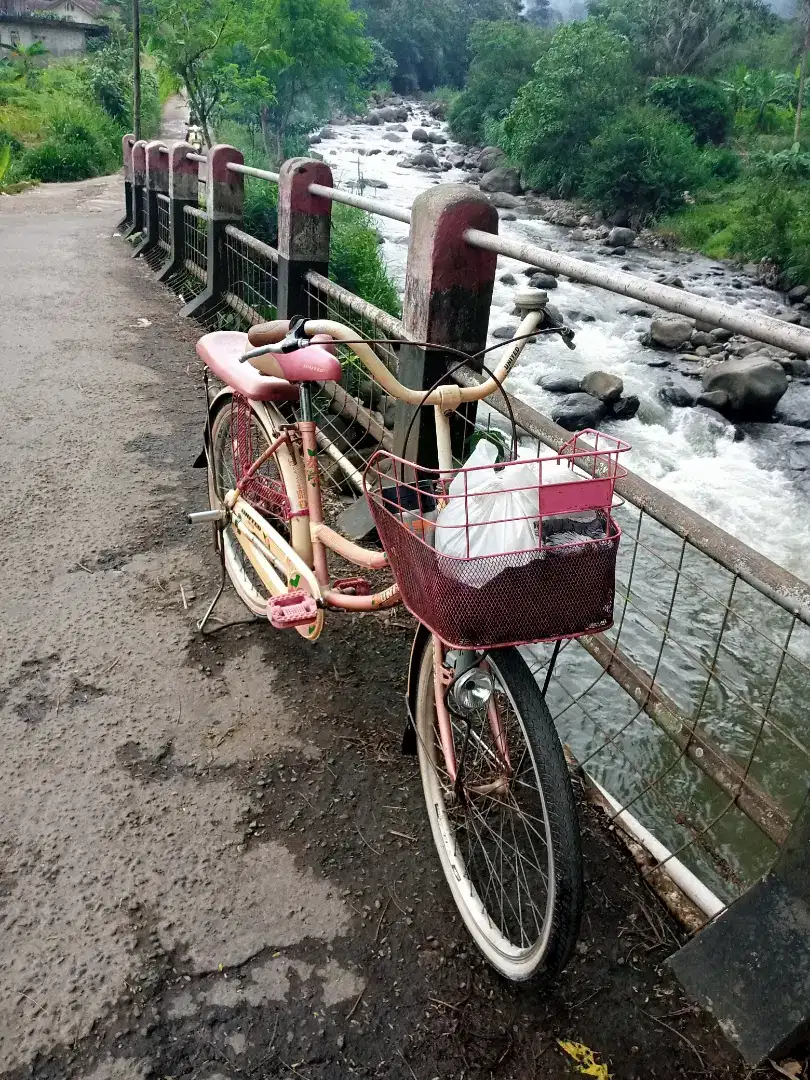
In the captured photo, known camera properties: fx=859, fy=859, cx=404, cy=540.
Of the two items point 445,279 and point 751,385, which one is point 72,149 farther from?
point 445,279

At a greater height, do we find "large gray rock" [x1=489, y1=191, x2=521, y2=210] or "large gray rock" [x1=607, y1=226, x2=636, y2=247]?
"large gray rock" [x1=489, y1=191, x2=521, y2=210]

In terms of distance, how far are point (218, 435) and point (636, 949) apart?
8.38 ft

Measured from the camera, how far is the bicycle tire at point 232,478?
131 inches

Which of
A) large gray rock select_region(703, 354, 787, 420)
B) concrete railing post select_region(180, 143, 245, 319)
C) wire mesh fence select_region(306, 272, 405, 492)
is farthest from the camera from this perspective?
large gray rock select_region(703, 354, 787, 420)

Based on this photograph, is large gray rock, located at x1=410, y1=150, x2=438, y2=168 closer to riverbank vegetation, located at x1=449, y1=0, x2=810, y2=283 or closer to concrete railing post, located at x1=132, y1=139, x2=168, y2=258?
riverbank vegetation, located at x1=449, y1=0, x2=810, y2=283

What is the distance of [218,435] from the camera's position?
373 cm

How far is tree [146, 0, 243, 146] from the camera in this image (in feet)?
68.8

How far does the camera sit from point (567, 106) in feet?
98.5

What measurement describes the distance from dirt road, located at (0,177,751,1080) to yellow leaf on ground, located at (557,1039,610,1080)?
0.02 metres

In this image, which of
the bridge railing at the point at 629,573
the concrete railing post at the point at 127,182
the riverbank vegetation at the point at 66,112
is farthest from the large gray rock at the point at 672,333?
the riverbank vegetation at the point at 66,112

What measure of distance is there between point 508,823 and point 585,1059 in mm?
675

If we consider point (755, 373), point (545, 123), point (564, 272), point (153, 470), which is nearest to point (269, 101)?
point (545, 123)

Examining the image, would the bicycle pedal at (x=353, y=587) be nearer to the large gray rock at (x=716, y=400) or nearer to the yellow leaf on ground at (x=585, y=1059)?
the yellow leaf on ground at (x=585, y=1059)

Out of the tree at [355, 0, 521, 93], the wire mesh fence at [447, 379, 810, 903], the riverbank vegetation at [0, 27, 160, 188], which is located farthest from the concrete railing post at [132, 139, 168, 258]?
the tree at [355, 0, 521, 93]
